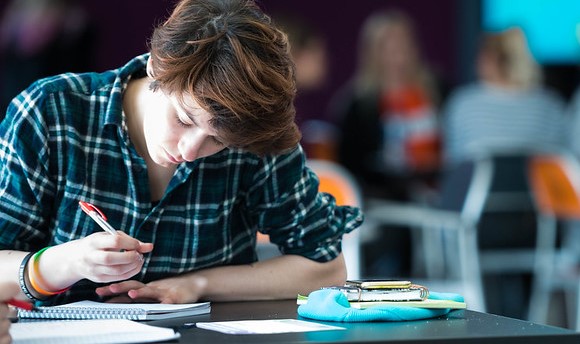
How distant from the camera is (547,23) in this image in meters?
6.11

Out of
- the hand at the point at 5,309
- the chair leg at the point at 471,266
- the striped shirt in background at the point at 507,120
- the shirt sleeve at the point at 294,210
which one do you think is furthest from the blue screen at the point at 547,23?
the hand at the point at 5,309

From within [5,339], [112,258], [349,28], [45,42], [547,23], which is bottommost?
[5,339]

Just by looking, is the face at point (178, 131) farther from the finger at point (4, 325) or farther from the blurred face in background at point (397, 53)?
the blurred face in background at point (397, 53)

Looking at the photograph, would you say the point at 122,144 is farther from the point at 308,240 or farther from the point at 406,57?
the point at 406,57

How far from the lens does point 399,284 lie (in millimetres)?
1584

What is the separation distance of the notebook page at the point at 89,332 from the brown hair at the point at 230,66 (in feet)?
1.06

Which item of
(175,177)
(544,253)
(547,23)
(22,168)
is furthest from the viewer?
(547,23)

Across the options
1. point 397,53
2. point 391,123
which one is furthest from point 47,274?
point 397,53

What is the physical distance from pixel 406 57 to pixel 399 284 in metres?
3.69

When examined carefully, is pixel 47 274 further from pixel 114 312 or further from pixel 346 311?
pixel 346 311

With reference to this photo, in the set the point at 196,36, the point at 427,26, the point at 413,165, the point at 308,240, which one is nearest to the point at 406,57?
the point at 413,165

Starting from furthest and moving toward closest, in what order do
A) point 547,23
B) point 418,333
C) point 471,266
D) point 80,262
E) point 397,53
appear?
point 547,23 → point 397,53 → point 471,266 → point 80,262 → point 418,333

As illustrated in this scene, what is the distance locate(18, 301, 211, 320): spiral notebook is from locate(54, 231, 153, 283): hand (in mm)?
50

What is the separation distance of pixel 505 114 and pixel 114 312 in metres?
3.06
